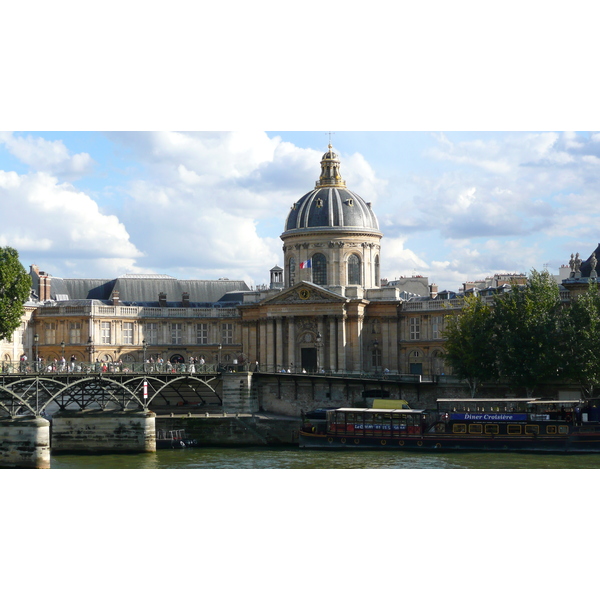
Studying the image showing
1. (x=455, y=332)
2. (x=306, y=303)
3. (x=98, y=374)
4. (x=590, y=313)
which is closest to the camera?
(x=98, y=374)

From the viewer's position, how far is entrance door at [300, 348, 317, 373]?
89.4 metres

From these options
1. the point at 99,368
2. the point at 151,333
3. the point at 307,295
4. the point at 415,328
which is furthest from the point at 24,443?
the point at 415,328

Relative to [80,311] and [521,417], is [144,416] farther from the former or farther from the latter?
[80,311]

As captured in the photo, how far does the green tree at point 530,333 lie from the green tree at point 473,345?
712mm

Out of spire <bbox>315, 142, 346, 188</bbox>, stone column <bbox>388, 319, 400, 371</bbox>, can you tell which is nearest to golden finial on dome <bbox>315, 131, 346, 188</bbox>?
spire <bbox>315, 142, 346, 188</bbox>

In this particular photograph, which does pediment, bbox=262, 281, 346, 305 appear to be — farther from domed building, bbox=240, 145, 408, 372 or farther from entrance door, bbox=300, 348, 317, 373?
entrance door, bbox=300, 348, 317, 373

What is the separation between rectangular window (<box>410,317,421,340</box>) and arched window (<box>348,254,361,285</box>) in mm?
5475

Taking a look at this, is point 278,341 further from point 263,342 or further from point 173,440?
point 173,440

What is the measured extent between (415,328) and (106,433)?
33.5 metres

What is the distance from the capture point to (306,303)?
88.6 metres

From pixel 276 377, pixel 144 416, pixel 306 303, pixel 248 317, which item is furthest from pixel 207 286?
pixel 144 416

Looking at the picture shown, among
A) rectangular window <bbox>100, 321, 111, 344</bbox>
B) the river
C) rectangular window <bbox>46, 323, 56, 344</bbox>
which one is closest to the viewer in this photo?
the river

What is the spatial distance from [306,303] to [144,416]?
2553 centimetres

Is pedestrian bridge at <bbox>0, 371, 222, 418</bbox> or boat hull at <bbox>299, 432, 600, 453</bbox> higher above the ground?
pedestrian bridge at <bbox>0, 371, 222, 418</bbox>
